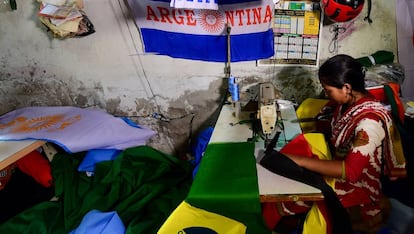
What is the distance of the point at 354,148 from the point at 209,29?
5.21 ft

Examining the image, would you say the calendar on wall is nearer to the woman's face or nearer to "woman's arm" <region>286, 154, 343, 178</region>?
the woman's face

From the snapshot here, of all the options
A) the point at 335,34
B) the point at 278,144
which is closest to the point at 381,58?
the point at 335,34

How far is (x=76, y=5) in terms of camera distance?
2.52 meters

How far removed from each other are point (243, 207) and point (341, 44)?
1.82 meters

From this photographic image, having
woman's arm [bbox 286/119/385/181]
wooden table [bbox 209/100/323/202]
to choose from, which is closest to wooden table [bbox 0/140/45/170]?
wooden table [bbox 209/100/323/202]

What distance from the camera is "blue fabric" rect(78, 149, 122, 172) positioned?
2367mm

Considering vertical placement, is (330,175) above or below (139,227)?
above

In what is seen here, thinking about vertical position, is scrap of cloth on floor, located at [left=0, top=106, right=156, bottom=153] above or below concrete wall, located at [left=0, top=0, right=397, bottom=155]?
below

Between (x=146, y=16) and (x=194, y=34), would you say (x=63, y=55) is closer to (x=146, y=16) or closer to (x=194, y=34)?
(x=146, y=16)

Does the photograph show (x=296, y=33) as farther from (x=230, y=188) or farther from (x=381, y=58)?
(x=230, y=188)

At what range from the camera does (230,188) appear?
1264 mm

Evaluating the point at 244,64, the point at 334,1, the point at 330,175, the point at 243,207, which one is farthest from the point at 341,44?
the point at 243,207

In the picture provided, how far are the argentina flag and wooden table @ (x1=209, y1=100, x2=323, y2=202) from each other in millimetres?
522

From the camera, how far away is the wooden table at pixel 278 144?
4.03ft
